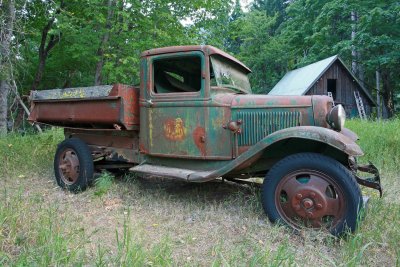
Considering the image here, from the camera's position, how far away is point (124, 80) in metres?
9.72

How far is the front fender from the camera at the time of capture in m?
3.15

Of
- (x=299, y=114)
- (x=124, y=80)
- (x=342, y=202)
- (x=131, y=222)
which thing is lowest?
(x=131, y=222)

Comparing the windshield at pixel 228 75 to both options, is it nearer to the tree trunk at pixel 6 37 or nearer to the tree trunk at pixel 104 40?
the tree trunk at pixel 6 37

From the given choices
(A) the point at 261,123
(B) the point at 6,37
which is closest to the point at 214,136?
(A) the point at 261,123

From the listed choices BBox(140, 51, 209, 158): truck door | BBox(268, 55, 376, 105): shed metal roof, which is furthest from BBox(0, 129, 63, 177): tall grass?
BBox(268, 55, 376, 105): shed metal roof

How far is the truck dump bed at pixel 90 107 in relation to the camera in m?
4.35

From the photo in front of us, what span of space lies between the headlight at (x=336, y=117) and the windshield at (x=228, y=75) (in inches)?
50.9

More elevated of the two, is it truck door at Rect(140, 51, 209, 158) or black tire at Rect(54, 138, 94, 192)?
truck door at Rect(140, 51, 209, 158)

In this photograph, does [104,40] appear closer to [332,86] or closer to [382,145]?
[382,145]

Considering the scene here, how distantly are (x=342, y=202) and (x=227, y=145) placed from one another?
136cm

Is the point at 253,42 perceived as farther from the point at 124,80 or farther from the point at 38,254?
the point at 38,254

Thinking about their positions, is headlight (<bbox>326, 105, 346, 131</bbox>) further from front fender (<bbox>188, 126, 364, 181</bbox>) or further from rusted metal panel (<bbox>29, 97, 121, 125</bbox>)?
rusted metal panel (<bbox>29, 97, 121, 125</bbox>)

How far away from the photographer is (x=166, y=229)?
3.35 m

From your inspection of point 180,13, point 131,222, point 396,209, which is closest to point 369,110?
point 180,13
